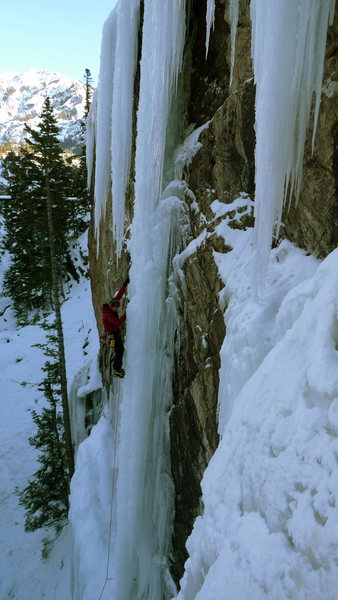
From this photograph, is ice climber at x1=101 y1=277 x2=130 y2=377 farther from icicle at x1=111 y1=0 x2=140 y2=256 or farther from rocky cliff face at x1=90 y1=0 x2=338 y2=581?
icicle at x1=111 y1=0 x2=140 y2=256

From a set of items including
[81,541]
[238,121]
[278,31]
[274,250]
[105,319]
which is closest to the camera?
[278,31]

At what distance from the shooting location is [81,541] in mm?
5824

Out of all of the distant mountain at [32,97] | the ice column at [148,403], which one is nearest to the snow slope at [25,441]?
the ice column at [148,403]

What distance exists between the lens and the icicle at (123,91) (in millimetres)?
5438

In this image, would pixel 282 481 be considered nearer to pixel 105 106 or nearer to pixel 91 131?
pixel 105 106

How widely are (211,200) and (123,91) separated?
2601 millimetres

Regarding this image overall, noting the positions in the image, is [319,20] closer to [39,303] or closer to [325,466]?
[325,466]

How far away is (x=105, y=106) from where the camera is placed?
6.45 metres

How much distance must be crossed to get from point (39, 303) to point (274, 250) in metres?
16.7

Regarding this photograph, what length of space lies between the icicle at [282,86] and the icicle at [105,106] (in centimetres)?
416

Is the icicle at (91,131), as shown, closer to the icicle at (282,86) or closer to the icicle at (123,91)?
the icicle at (123,91)

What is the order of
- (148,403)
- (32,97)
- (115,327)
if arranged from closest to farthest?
1. (148,403)
2. (115,327)
3. (32,97)

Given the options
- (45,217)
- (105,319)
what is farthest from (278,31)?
(45,217)

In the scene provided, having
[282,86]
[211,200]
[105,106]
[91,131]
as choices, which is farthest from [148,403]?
[91,131]
